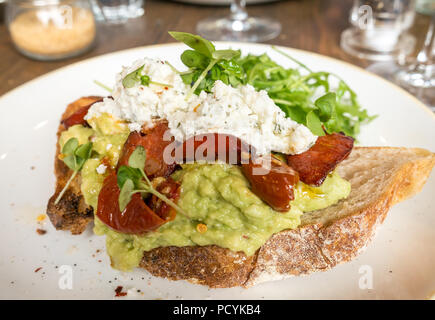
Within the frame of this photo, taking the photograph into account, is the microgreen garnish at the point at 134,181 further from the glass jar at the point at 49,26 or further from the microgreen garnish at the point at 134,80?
the glass jar at the point at 49,26

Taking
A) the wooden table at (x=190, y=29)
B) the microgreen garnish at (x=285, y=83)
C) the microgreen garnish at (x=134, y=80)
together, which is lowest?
the wooden table at (x=190, y=29)

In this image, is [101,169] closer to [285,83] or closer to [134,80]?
[134,80]

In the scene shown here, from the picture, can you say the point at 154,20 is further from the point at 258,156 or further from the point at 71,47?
the point at 258,156

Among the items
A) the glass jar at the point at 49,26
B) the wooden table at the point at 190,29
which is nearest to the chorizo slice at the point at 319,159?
the wooden table at the point at 190,29

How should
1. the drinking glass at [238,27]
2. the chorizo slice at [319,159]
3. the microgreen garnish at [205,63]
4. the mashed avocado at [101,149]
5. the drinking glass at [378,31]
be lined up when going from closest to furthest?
the chorizo slice at [319,159] < the mashed avocado at [101,149] < the microgreen garnish at [205,63] < the drinking glass at [378,31] < the drinking glass at [238,27]

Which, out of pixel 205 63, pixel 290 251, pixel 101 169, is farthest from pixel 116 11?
pixel 290 251
